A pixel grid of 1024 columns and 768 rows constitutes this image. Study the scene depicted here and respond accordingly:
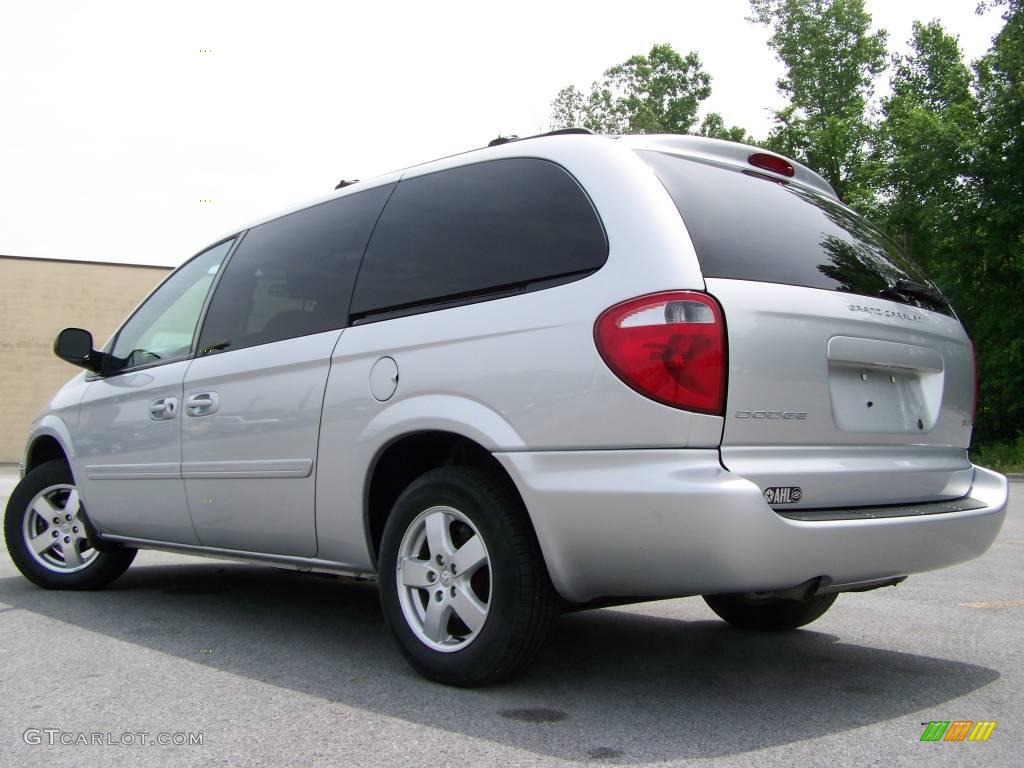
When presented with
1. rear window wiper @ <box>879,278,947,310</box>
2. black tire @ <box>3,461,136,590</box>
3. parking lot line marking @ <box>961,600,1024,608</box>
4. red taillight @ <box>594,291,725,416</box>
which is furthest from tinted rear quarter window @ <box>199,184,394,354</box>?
parking lot line marking @ <box>961,600,1024,608</box>

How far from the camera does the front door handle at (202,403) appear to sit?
4.59 m

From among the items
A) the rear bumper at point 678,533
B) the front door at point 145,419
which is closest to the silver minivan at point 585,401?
the rear bumper at point 678,533

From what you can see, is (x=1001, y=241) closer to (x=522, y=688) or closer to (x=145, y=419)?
(x=145, y=419)

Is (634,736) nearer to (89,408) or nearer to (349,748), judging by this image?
(349,748)

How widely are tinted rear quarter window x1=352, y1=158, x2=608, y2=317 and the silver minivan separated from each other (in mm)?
11

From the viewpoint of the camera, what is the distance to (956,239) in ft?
92.9

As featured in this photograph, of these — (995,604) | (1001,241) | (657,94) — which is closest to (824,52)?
(657,94)

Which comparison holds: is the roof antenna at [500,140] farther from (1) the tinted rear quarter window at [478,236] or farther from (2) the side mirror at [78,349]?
(2) the side mirror at [78,349]

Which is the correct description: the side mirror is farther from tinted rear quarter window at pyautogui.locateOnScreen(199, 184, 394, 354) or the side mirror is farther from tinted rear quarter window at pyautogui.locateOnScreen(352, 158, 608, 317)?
tinted rear quarter window at pyautogui.locateOnScreen(352, 158, 608, 317)

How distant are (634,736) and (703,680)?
2.62 ft

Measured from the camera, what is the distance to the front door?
16.1ft

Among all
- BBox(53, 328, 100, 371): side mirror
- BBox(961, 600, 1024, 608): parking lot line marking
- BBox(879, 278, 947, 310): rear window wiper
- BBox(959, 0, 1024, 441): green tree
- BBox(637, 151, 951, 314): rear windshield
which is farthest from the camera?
BBox(959, 0, 1024, 441): green tree

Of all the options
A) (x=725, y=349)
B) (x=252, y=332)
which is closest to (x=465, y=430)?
(x=725, y=349)

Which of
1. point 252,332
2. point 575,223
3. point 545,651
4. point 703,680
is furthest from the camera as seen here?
point 252,332
